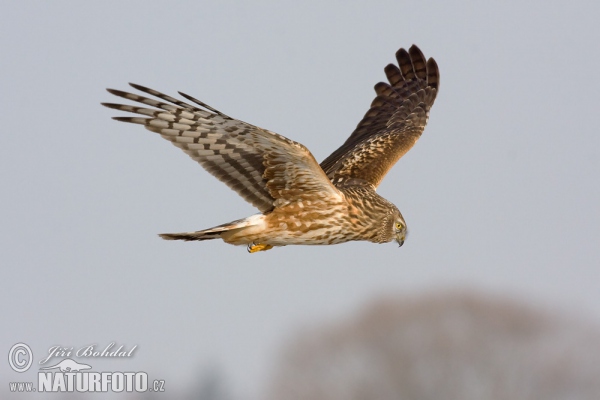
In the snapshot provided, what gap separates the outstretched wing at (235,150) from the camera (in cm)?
1140

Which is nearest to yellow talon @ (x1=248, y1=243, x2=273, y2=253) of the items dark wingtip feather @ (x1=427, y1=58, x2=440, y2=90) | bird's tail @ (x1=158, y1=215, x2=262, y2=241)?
bird's tail @ (x1=158, y1=215, x2=262, y2=241)

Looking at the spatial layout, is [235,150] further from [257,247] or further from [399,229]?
[399,229]

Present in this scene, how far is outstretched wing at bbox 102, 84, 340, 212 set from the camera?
1140 centimetres

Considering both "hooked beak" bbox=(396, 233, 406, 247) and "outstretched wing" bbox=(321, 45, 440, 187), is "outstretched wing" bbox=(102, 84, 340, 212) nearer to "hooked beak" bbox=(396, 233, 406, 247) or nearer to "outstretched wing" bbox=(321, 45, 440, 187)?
"hooked beak" bbox=(396, 233, 406, 247)

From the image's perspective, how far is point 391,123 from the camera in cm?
1478

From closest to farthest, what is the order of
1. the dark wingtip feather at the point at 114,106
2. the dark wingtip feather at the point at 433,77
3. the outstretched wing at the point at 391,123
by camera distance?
the dark wingtip feather at the point at 114,106 → the outstretched wing at the point at 391,123 → the dark wingtip feather at the point at 433,77

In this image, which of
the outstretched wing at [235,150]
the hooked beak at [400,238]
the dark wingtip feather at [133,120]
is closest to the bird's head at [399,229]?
the hooked beak at [400,238]

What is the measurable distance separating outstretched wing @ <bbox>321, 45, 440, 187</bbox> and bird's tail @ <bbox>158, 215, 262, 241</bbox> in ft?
5.17

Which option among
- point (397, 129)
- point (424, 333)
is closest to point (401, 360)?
point (424, 333)

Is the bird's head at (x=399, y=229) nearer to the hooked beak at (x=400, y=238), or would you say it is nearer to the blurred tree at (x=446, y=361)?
the hooked beak at (x=400, y=238)

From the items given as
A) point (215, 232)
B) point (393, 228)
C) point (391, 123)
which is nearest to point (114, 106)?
point (215, 232)

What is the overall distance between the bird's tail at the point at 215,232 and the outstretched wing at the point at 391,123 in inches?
62.0

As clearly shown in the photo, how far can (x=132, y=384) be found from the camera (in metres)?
17.8

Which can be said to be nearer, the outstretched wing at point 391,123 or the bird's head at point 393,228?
the bird's head at point 393,228
